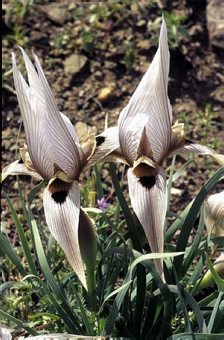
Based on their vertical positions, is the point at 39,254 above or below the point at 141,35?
below

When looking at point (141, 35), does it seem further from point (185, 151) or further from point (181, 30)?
point (185, 151)

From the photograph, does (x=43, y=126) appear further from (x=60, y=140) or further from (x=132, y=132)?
(x=132, y=132)

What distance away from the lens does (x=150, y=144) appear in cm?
174

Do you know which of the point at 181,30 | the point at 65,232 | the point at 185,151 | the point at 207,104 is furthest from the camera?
the point at 181,30

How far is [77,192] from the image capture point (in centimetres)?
173

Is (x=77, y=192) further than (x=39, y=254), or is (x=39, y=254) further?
(x=39, y=254)

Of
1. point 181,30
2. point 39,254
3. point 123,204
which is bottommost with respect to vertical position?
point 39,254

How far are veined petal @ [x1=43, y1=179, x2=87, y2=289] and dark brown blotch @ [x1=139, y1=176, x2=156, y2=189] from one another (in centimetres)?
15

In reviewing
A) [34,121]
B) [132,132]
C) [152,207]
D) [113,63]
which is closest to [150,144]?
[132,132]

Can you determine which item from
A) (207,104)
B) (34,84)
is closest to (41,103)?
(34,84)

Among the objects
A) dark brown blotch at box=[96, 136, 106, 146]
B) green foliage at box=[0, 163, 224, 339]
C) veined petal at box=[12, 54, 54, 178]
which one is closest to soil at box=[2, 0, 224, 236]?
green foliage at box=[0, 163, 224, 339]

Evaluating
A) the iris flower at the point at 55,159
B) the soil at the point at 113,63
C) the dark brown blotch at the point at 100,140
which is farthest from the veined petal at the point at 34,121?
the soil at the point at 113,63

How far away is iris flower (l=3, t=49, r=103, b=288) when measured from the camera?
1690 mm

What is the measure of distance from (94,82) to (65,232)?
1.88 m
